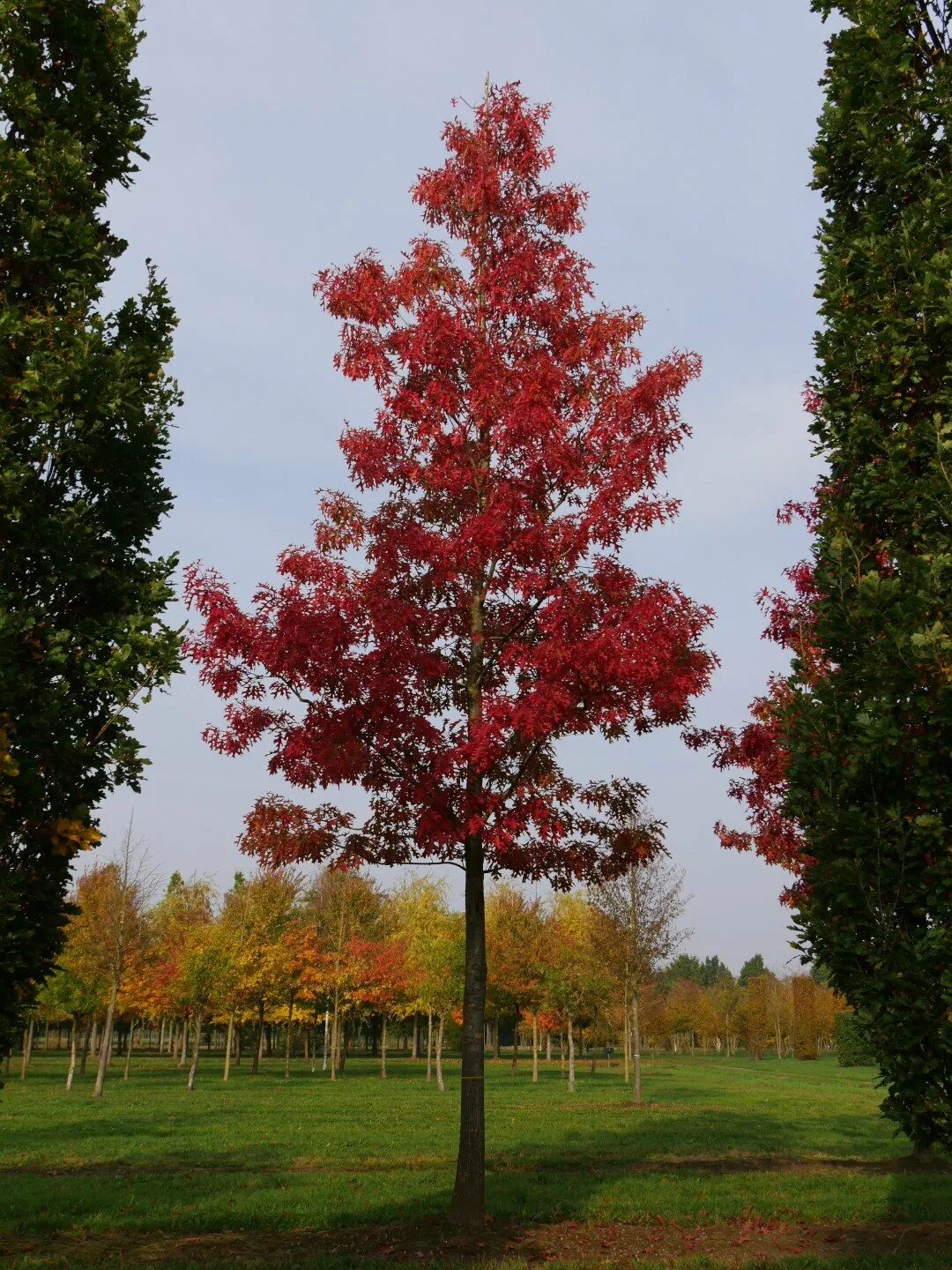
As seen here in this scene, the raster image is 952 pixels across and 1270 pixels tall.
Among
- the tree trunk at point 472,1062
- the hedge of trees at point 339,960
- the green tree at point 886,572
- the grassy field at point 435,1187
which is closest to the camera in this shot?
the green tree at point 886,572

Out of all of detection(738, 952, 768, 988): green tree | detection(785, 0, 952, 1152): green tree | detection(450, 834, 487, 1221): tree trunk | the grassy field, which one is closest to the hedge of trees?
the grassy field

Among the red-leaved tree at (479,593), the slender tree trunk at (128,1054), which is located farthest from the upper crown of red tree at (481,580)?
the slender tree trunk at (128,1054)

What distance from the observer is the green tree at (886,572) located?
551 cm

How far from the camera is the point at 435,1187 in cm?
1134

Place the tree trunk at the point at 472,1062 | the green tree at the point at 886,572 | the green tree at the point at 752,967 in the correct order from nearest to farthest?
the green tree at the point at 886,572
the tree trunk at the point at 472,1062
the green tree at the point at 752,967

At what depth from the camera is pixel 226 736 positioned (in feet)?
31.4

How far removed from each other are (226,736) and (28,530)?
3.67m

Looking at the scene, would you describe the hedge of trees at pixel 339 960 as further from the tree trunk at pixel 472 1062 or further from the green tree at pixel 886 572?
the green tree at pixel 886 572

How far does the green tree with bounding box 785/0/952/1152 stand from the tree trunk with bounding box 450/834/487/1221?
4557 millimetres

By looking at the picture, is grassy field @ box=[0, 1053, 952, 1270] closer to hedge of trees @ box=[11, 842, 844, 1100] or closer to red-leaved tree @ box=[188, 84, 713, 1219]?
red-leaved tree @ box=[188, 84, 713, 1219]

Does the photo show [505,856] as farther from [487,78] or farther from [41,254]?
[487,78]

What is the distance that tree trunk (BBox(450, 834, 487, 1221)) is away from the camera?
929 cm

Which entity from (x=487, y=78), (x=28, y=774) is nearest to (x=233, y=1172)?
(x=28, y=774)

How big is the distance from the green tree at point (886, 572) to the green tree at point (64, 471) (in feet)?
15.3
